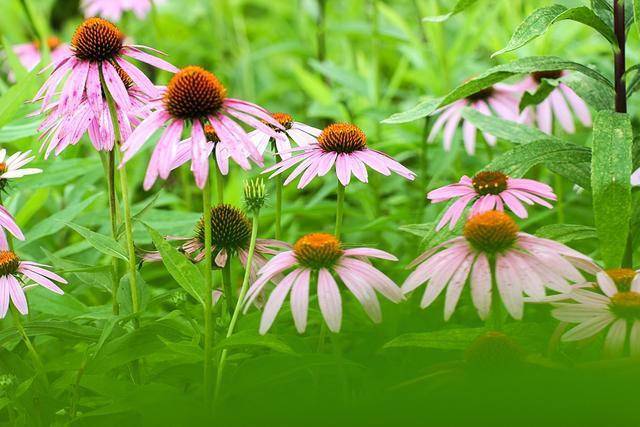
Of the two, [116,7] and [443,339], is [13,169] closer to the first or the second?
[443,339]

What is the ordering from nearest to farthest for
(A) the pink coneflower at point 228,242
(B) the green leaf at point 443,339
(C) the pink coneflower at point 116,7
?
(B) the green leaf at point 443,339 → (A) the pink coneflower at point 228,242 → (C) the pink coneflower at point 116,7

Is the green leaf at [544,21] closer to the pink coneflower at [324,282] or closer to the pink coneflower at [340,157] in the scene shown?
the pink coneflower at [340,157]

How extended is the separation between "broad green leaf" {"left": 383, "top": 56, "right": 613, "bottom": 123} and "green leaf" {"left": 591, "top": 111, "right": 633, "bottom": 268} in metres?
0.13

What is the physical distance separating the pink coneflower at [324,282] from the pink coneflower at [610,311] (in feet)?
0.61

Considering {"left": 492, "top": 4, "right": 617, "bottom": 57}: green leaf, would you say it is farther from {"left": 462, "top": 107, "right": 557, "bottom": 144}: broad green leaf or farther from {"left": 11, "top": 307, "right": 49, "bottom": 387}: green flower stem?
{"left": 11, "top": 307, "right": 49, "bottom": 387}: green flower stem

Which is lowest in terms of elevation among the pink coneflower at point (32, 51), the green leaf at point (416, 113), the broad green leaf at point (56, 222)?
the broad green leaf at point (56, 222)

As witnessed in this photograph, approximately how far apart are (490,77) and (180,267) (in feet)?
1.65

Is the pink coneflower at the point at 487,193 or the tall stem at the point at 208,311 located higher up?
the pink coneflower at the point at 487,193

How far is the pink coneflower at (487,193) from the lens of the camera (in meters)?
0.91

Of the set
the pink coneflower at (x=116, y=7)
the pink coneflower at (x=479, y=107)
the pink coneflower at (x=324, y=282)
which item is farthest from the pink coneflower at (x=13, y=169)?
the pink coneflower at (x=116, y=7)

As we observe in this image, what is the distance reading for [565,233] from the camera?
41.7 inches

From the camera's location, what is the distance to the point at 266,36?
320 centimetres

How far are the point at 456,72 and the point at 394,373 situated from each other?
1.35 metres

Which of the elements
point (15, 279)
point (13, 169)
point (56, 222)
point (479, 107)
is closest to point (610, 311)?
point (15, 279)
